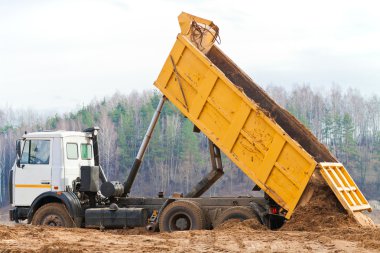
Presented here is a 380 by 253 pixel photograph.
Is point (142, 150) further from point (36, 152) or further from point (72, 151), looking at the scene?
point (36, 152)

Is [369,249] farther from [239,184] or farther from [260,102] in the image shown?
[239,184]

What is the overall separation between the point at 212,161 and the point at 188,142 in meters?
61.3

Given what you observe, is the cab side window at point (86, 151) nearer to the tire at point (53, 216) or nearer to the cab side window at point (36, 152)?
the cab side window at point (36, 152)

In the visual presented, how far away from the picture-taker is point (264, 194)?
581 inches

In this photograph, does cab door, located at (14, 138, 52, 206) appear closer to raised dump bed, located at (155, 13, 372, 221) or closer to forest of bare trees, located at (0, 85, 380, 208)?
raised dump bed, located at (155, 13, 372, 221)

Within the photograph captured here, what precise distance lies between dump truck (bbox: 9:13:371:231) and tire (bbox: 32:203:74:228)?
0.02 m

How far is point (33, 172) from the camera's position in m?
16.4

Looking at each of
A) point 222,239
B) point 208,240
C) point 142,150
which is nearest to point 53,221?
point 142,150

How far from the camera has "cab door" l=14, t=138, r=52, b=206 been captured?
16.4 metres

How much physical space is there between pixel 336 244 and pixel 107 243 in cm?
418

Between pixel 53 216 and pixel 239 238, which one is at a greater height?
pixel 53 216

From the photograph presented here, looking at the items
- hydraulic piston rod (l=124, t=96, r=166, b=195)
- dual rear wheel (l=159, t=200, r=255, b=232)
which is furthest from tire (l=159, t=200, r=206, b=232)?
hydraulic piston rod (l=124, t=96, r=166, b=195)

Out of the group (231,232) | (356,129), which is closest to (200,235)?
(231,232)

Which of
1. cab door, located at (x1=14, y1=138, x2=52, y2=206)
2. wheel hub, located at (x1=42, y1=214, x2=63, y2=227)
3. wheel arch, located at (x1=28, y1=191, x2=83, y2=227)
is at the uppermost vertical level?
cab door, located at (x1=14, y1=138, x2=52, y2=206)
